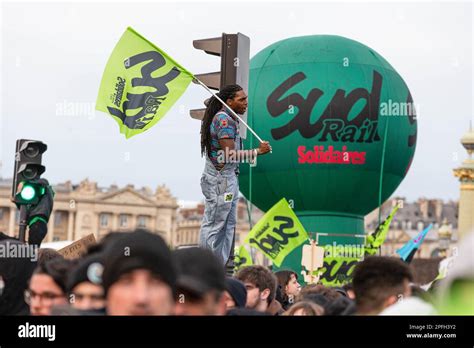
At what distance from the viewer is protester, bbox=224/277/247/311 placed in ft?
20.7

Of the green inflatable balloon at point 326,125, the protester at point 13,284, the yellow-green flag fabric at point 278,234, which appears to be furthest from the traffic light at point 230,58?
the green inflatable balloon at point 326,125

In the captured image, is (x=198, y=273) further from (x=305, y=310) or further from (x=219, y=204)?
(x=219, y=204)

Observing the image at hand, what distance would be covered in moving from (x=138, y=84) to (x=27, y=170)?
2.27m

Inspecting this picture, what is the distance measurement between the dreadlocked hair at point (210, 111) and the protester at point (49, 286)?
4.08 metres

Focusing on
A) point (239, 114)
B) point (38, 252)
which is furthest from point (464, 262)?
point (239, 114)

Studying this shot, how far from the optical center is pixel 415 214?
6452 inches

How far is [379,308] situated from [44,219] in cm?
711

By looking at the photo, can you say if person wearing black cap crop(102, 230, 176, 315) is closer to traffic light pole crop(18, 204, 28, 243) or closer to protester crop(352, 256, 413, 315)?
protester crop(352, 256, 413, 315)

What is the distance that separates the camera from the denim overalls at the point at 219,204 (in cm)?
969

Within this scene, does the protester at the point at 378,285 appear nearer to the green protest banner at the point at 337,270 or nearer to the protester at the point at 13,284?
the protester at the point at 13,284

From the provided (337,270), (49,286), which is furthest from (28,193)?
(337,270)

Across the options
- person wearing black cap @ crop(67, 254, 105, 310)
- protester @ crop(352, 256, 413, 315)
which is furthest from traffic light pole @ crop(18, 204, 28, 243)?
person wearing black cap @ crop(67, 254, 105, 310)

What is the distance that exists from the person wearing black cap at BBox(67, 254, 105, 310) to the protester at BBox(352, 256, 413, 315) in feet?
3.89
